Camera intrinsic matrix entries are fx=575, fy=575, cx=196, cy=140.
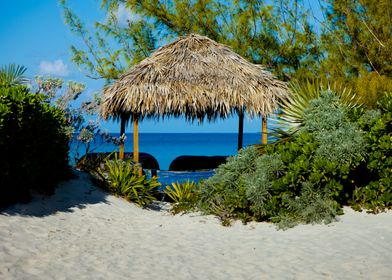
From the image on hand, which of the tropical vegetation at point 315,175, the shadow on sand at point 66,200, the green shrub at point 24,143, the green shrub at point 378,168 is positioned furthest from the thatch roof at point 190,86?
the green shrub at point 378,168

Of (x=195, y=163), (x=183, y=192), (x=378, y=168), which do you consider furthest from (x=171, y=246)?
(x=195, y=163)

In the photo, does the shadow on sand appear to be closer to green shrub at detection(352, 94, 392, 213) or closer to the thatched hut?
the thatched hut

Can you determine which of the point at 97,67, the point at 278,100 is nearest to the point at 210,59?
the point at 278,100

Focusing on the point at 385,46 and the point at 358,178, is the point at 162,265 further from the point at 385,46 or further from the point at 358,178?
the point at 385,46

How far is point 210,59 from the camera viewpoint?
46.9ft

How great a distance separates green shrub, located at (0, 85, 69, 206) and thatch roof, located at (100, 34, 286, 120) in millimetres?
2691

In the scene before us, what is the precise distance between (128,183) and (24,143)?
11.0 ft

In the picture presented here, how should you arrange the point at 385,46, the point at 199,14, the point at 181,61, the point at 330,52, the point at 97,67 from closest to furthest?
the point at 181,61 → the point at 385,46 → the point at 330,52 → the point at 199,14 → the point at 97,67

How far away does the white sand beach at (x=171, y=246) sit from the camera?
745cm

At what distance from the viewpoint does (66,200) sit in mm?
10836

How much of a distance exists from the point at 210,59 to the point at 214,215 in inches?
185

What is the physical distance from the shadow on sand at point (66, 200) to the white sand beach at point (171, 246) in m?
0.02

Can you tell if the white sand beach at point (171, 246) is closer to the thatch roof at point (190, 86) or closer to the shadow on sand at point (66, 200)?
the shadow on sand at point (66, 200)

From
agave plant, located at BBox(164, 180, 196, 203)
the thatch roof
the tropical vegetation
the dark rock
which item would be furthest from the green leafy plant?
the dark rock
